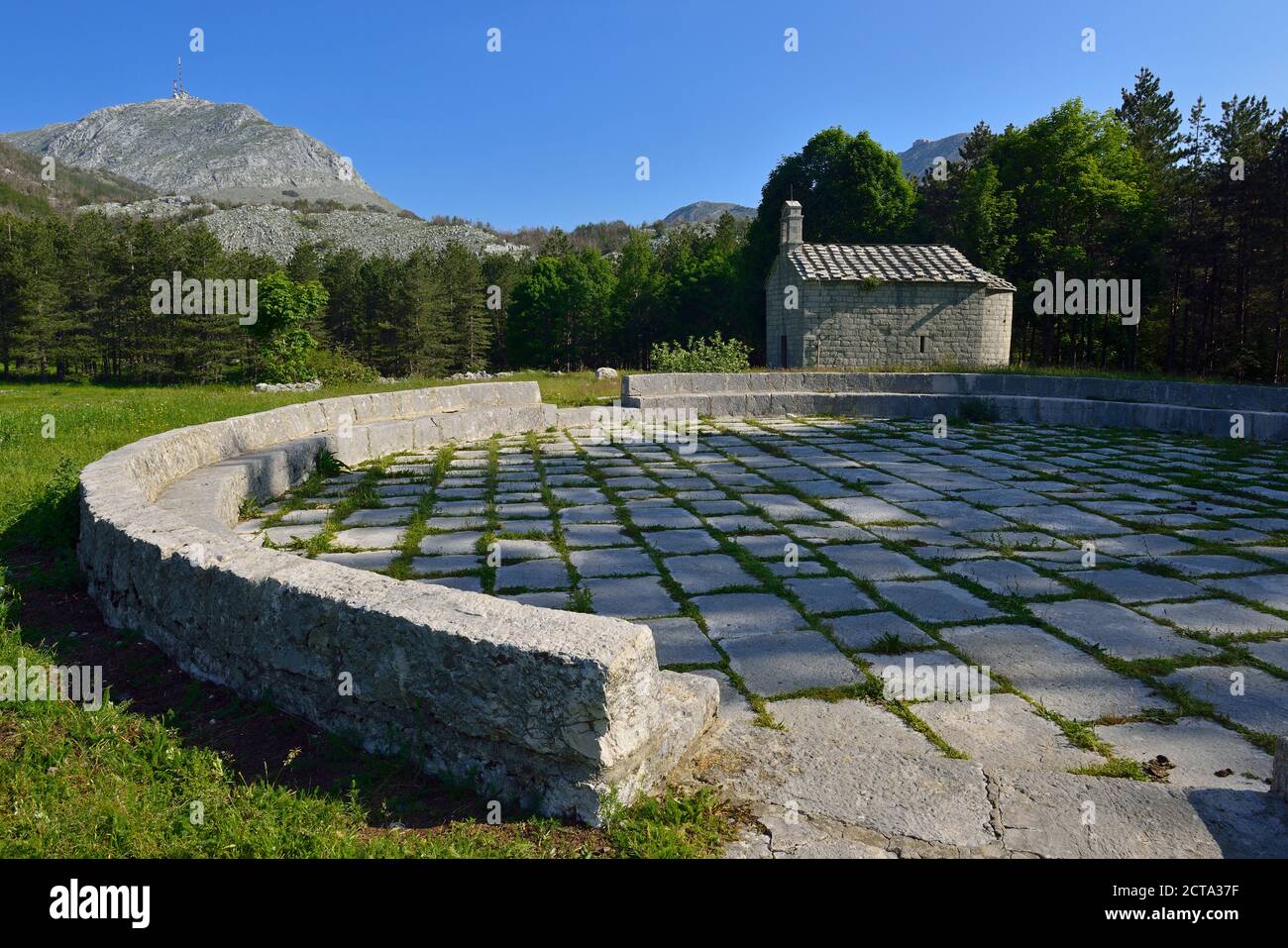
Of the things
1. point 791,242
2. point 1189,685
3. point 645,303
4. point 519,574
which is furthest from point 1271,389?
point 645,303

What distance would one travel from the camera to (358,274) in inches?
2293

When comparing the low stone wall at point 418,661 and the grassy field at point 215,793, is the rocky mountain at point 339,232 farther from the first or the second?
the grassy field at point 215,793

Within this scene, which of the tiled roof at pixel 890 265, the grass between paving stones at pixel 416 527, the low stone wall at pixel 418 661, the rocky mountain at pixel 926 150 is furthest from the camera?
the rocky mountain at pixel 926 150

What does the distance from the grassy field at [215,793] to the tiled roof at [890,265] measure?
71.9 ft

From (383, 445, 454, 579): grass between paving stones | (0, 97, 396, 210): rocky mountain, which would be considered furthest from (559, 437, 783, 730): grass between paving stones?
(0, 97, 396, 210): rocky mountain

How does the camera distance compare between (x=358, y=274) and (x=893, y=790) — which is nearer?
(x=893, y=790)

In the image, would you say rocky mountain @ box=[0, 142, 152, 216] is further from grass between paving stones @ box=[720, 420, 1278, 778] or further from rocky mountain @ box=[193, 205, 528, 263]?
grass between paving stones @ box=[720, 420, 1278, 778]

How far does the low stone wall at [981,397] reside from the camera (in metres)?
11.7

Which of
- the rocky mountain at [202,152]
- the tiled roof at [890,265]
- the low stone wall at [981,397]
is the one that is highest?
the rocky mountain at [202,152]

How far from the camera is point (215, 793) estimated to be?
7.44ft

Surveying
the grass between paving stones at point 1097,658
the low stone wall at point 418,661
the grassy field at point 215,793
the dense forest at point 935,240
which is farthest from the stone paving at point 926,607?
the dense forest at point 935,240

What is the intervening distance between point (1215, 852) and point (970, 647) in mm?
1717
